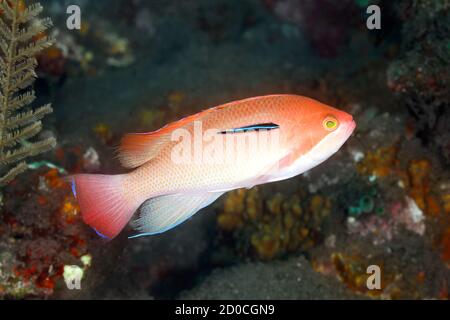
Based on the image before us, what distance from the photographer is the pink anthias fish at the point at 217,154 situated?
2781 millimetres

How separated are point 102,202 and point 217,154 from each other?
0.95 m

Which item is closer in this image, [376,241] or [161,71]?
[376,241]

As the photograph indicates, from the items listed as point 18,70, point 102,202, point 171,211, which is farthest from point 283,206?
point 18,70

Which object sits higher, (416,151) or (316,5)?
(316,5)

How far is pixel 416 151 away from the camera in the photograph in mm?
5797

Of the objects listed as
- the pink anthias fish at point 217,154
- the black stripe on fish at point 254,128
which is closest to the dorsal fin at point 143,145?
the pink anthias fish at point 217,154

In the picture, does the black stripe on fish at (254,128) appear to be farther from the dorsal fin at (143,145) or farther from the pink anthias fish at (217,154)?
the dorsal fin at (143,145)

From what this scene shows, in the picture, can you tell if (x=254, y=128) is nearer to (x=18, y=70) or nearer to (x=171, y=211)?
(x=171, y=211)

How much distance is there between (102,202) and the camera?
2951 millimetres

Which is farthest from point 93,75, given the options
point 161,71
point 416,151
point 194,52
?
point 416,151

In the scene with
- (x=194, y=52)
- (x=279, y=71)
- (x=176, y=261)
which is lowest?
(x=176, y=261)

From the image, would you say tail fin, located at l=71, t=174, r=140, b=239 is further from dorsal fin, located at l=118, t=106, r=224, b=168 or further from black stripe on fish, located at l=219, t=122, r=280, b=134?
black stripe on fish, located at l=219, t=122, r=280, b=134

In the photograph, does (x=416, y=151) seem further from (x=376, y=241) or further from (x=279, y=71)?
(x=279, y=71)

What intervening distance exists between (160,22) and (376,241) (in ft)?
30.1
